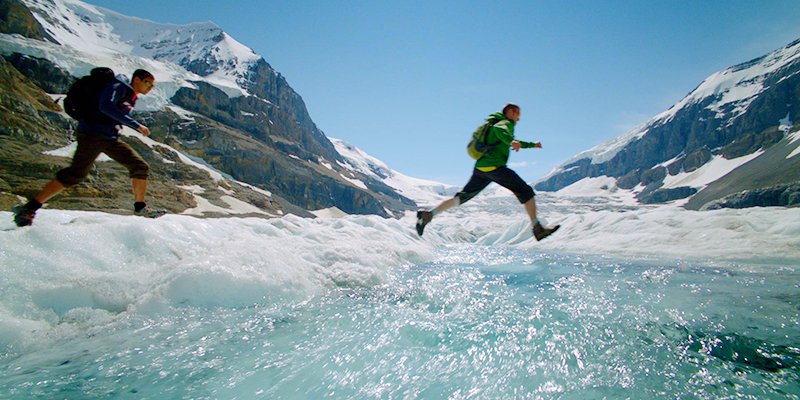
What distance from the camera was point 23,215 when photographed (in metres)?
4.51

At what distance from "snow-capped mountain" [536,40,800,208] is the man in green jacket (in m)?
112

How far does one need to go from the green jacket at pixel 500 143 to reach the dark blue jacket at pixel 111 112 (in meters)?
5.43

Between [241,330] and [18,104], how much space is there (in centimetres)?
8120

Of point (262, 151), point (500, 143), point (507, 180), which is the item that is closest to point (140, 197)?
point (500, 143)

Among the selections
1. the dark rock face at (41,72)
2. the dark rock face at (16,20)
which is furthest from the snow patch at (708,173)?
the dark rock face at (16,20)

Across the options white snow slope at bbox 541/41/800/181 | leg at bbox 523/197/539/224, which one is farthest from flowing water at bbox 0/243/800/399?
white snow slope at bbox 541/41/800/181

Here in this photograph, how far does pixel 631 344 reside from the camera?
317cm

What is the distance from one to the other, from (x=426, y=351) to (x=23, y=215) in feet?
18.4

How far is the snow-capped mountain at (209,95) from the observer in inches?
3733

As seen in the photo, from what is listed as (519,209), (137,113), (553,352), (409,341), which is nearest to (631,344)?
(553,352)

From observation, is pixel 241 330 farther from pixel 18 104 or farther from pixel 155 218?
pixel 18 104

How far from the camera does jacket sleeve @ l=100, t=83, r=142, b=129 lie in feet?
15.2

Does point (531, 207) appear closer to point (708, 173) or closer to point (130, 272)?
point (130, 272)

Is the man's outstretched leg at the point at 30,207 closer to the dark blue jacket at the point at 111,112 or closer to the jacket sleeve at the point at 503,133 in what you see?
the dark blue jacket at the point at 111,112
